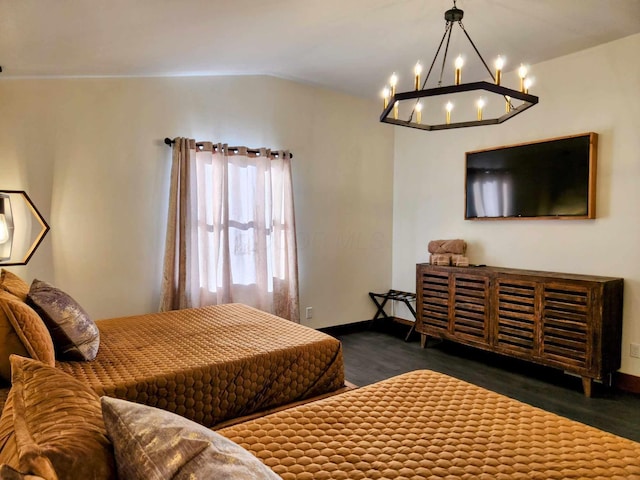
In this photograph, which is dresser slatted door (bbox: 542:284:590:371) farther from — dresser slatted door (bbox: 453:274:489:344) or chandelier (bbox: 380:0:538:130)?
chandelier (bbox: 380:0:538:130)

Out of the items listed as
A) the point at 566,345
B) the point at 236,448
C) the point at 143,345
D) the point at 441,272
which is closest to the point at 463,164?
the point at 441,272

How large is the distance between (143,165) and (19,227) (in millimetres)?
1022

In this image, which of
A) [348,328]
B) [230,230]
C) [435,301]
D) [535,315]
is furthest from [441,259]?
[230,230]

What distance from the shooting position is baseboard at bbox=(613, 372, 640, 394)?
306 centimetres

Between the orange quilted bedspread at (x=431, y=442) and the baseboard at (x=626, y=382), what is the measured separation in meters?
2.27

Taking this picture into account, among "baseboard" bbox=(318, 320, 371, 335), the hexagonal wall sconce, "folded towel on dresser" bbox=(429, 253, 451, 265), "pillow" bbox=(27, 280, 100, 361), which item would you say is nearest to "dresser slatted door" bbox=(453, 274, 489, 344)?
"folded towel on dresser" bbox=(429, 253, 451, 265)

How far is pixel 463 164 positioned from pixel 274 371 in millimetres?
3184

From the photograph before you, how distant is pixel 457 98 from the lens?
4.29 meters

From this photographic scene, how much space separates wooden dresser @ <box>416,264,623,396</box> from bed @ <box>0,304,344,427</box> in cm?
183

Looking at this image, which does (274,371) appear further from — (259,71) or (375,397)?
(259,71)

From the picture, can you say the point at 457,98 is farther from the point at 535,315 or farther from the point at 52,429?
the point at 52,429

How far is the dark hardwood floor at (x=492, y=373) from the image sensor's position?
2763 mm

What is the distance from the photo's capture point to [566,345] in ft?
10.0

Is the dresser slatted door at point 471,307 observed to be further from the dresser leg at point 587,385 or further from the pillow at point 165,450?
the pillow at point 165,450
